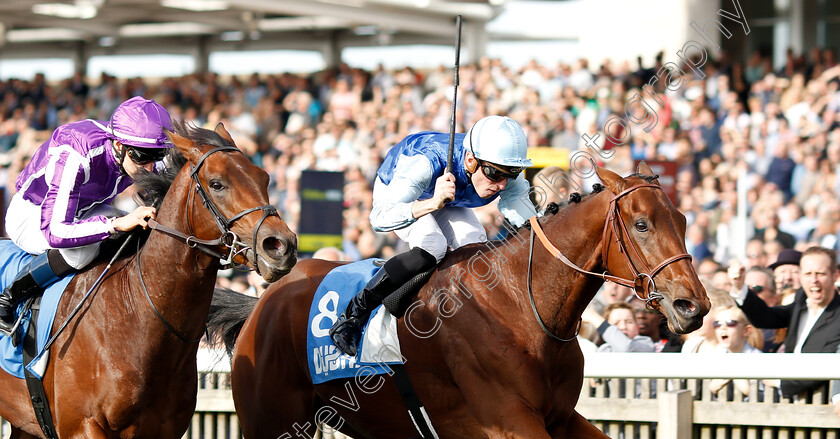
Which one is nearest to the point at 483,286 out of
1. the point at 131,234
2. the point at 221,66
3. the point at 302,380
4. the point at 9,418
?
the point at 302,380

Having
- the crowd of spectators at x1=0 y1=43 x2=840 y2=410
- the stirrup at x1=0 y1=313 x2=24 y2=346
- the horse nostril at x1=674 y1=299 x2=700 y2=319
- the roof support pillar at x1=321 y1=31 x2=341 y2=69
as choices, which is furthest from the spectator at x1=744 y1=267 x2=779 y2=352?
the roof support pillar at x1=321 y1=31 x2=341 y2=69

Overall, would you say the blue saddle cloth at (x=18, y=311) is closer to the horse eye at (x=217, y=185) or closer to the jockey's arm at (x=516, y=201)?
the horse eye at (x=217, y=185)

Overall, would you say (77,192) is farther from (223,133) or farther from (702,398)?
(702,398)

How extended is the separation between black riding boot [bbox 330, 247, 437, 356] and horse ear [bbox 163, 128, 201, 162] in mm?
981

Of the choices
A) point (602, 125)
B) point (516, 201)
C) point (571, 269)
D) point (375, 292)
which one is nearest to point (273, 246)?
point (375, 292)

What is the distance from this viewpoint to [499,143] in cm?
424

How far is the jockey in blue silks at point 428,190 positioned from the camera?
4.25 m

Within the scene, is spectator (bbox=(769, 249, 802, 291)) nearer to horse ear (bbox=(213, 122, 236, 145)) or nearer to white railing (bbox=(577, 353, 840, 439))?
white railing (bbox=(577, 353, 840, 439))

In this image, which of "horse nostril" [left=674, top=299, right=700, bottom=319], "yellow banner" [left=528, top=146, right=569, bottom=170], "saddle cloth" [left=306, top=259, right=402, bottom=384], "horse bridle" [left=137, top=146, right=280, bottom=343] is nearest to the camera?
"horse nostril" [left=674, top=299, right=700, bottom=319]

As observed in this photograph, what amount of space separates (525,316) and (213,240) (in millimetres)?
1301

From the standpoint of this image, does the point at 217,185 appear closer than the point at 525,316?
Yes

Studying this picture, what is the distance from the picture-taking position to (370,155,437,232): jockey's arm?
423 centimetres

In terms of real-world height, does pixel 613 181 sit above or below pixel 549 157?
above

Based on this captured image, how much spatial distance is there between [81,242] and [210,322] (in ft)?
4.18
